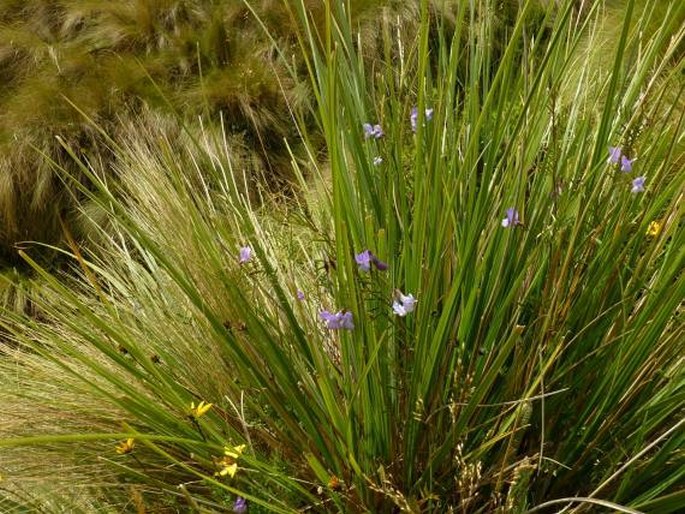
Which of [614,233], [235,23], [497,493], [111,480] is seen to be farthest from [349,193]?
[235,23]

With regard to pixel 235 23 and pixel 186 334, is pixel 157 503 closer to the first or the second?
pixel 186 334

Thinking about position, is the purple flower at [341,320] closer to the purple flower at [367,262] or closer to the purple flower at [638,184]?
the purple flower at [367,262]

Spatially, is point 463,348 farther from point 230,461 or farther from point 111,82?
point 111,82

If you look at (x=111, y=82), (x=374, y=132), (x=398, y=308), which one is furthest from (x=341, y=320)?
(x=111, y=82)

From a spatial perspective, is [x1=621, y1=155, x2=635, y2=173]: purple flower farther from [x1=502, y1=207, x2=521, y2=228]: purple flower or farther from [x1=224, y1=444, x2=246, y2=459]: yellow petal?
[x1=224, y1=444, x2=246, y2=459]: yellow petal

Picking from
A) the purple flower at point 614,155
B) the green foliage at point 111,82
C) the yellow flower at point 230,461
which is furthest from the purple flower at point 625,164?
the green foliage at point 111,82

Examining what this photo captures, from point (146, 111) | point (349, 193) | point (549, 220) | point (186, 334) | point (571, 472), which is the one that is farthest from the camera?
point (146, 111)

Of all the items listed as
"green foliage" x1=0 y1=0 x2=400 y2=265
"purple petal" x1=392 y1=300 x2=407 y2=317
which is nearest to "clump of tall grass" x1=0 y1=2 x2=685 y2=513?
"purple petal" x1=392 y1=300 x2=407 y2=317
